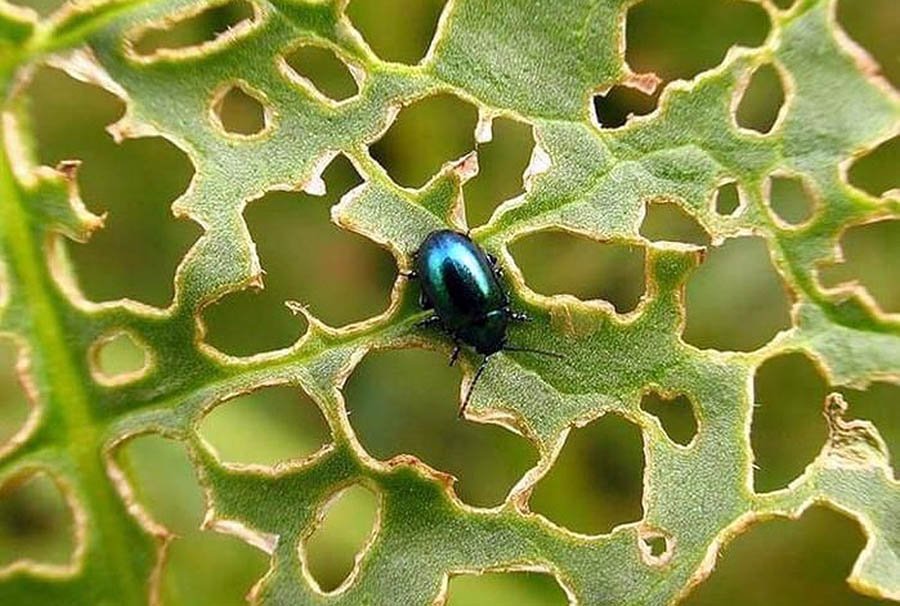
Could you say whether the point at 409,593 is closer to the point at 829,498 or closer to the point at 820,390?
the point at 829,498

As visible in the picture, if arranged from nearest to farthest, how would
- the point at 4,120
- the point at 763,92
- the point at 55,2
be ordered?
the point at 4,120 → the point at 55,2 → the point at 763,92

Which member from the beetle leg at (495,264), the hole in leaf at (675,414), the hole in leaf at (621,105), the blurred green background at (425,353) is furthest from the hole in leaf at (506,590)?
the hole in leaf at (621,105)

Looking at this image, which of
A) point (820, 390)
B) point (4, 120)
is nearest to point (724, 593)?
point (820, 390)

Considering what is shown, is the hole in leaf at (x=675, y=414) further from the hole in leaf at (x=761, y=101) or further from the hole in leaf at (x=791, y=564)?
the hole in leaf at (x=791, y=564)

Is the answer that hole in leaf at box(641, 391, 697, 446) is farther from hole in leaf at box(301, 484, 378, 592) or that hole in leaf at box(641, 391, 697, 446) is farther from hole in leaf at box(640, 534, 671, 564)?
hole in leaf at box(301, 484, 378, 592)

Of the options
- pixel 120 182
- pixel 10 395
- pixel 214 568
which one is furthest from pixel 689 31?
pixel 10 395
